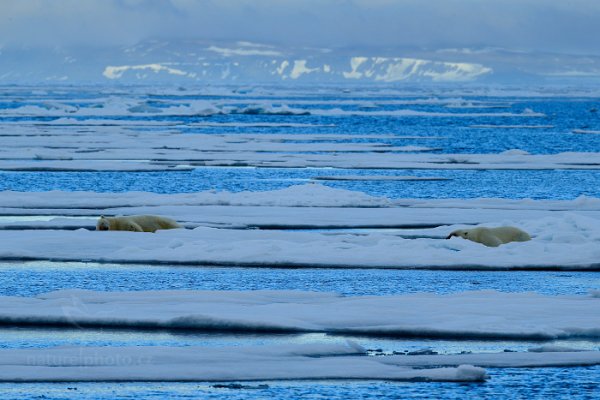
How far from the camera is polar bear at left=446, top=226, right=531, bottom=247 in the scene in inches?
442

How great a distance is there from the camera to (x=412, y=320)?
7.39m

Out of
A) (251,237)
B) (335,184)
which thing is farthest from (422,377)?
(335,184)

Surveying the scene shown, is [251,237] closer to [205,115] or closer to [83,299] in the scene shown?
[83,299]

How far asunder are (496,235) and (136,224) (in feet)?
12.6

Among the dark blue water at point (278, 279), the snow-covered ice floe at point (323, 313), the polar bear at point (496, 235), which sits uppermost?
the polar bear at point (496, 235)

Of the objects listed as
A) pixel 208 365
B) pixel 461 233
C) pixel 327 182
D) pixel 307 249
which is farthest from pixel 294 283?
pixel 327 182

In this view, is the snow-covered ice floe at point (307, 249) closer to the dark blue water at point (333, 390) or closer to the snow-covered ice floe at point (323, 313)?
the snow-covered ice floe at point (323, 313)

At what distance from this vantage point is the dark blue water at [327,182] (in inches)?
719

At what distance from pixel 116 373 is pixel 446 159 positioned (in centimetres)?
2006

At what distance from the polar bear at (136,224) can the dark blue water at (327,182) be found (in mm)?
5850

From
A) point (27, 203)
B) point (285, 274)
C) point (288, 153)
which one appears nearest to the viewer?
point (285, 274)

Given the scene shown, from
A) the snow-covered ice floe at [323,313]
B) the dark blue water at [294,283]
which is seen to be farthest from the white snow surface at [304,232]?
the snow-covered ice floe at [323,313]

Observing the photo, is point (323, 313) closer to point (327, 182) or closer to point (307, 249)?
point (307, 249)

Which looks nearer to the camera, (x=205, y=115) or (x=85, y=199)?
(x=85, y=199)
